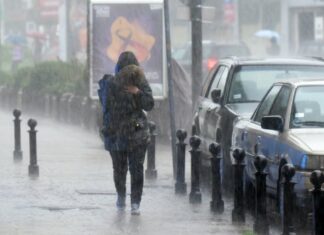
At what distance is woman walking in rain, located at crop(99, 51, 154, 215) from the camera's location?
1332 centimetres

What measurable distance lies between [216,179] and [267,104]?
1.19 metres

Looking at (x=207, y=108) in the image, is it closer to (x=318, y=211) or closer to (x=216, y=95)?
(x=216, y=95)

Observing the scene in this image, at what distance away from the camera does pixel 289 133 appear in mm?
12586

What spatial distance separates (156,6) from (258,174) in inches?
483

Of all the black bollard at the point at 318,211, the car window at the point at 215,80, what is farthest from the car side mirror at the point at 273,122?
the car window at the point at 215,80

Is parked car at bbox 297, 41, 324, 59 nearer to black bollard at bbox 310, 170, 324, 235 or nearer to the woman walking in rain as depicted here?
the woman walking in rain

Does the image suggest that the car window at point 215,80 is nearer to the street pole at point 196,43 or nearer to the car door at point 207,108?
the car door at point 207,108

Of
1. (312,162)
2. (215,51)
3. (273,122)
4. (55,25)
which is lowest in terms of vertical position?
(312,162)

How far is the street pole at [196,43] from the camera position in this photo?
19891mm

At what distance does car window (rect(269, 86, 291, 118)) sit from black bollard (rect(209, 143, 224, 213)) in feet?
2.56

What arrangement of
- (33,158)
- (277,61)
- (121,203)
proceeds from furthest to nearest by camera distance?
(33,158)
(277,61)
(121,203)

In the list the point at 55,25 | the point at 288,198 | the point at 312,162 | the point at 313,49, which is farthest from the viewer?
the point at 55,25

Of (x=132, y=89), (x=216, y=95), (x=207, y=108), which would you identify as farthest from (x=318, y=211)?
(x=207, y=108)

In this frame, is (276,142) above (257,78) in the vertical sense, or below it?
below
